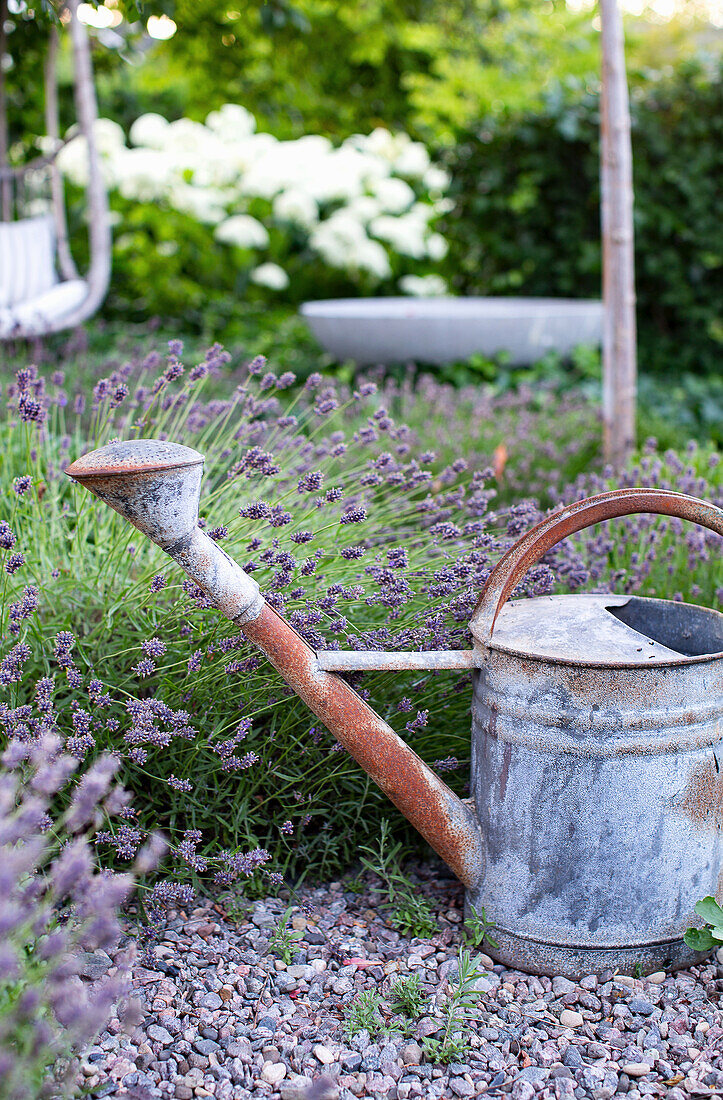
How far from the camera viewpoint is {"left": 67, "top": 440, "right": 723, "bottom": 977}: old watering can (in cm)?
140

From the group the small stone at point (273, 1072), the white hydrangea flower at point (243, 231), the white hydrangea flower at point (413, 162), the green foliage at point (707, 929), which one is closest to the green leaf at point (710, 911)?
the green foliage at point (707, 929)

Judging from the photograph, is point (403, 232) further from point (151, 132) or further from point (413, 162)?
point (151, 132)

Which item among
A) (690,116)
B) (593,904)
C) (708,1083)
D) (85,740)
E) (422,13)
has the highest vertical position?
(422,13)

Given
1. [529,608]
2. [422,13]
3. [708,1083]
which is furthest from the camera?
[422,13]

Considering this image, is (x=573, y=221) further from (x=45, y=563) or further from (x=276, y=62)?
(x=45, y=563)

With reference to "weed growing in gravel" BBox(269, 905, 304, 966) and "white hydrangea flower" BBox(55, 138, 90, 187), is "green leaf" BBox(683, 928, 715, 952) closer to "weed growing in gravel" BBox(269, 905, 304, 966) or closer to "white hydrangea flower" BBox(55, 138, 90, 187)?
"weed growing in gravel" BBox(269, 905, 304, 966)

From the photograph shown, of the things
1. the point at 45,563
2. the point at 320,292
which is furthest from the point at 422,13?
the point at 45,563

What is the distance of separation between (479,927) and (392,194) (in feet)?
20.3

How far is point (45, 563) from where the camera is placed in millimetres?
1871

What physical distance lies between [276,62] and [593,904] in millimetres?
A: 6193

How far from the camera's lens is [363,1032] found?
135 centimetres

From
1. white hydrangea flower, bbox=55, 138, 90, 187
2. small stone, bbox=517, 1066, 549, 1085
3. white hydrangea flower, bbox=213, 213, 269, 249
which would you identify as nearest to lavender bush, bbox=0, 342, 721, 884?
small stone, bbox=517, 1066, 549, 1085

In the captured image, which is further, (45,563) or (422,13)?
(422,13)

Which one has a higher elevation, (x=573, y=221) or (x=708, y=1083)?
(x=573, y=221)
